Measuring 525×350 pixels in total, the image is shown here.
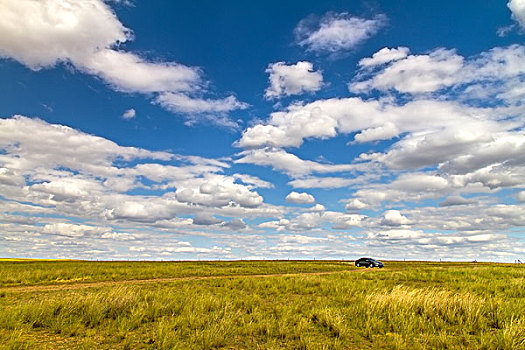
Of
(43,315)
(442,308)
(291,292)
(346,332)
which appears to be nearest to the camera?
(346,332)

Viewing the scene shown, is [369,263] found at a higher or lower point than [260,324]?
lower

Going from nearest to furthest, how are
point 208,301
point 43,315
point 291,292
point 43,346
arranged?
point 43,346, point 43,315, point 208,301, point 291,292

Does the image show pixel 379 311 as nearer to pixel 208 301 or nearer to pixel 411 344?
pixel 411 344

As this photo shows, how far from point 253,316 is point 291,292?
800cm

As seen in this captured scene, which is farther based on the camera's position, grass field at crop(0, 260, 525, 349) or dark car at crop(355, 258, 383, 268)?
dark car at crop(355, 258, 383, 268)

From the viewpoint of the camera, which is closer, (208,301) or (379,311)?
(379,311)

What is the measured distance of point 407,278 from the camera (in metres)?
29.1

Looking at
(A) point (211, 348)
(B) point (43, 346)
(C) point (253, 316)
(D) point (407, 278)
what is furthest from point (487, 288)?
(B) point (43, 346)

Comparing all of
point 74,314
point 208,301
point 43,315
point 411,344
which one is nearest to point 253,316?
point 208,301

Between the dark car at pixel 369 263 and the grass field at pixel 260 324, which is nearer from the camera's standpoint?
the grass field at pixel 260 324

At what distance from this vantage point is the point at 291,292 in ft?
67.7

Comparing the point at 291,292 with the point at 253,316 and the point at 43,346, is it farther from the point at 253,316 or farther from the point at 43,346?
the point at 43,346

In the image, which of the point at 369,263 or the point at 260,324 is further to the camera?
the point at 369,263

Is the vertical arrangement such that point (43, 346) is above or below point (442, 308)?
below
